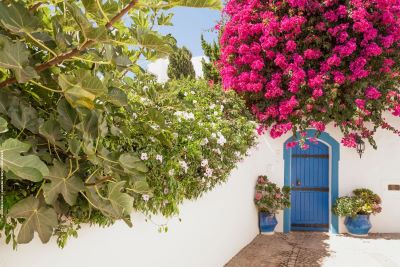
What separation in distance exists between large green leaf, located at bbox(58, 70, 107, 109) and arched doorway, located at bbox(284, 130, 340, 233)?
8.36m

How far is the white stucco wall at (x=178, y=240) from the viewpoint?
2.89m

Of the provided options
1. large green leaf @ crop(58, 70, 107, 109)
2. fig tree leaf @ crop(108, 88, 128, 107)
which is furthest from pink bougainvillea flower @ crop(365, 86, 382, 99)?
large green leaf @ crop(58, 70, 107, 109)

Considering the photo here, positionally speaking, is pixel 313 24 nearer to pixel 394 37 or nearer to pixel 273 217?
pixel 394 37

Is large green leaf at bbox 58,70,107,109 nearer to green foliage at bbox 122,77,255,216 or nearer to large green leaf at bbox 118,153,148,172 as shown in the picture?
large green leaf at bbox 118,153,148,172

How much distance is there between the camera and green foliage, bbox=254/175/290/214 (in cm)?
898

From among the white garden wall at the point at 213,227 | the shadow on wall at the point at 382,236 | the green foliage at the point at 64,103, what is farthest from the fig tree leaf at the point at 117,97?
the shadow on wall at the point at 382,236

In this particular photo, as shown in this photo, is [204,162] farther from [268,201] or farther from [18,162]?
[268,201]

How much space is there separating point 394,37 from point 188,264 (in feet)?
20.9

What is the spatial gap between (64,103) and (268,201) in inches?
296

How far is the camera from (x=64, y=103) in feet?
6.56

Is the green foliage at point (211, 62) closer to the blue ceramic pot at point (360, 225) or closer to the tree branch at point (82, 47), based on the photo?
the blue ceramic pot at point (360, 225)

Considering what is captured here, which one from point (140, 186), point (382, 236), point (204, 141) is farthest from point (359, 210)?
point (140, 186)

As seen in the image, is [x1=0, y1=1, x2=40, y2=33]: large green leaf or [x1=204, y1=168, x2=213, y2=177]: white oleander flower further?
[x1=204, y1=168, x2=213, y2=177]: white oleander flower

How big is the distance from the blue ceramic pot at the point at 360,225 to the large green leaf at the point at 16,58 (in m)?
8.76
